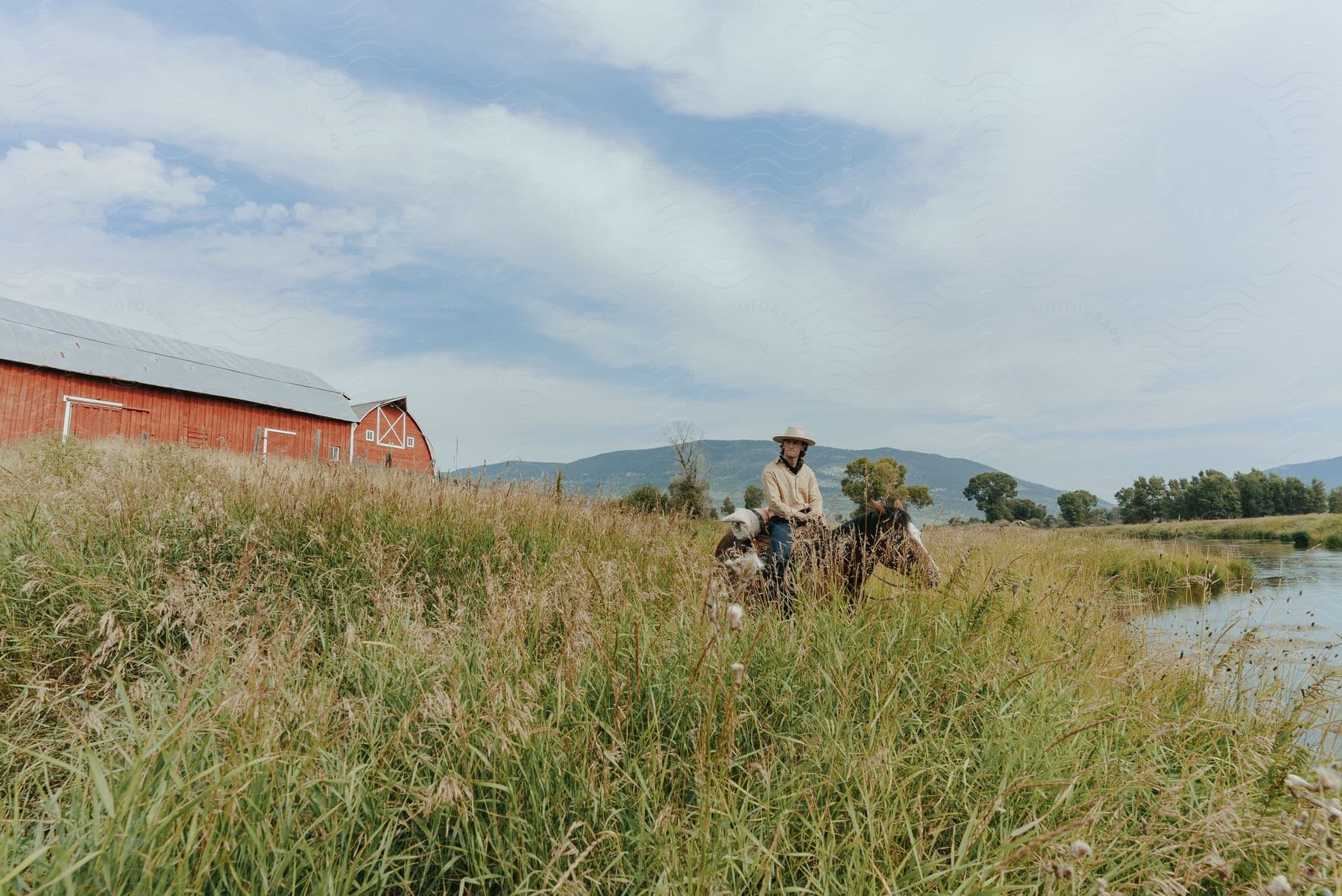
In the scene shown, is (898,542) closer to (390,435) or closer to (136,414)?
(136,414)

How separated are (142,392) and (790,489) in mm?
31377

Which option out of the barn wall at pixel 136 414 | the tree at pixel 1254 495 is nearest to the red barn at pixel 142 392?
the barn wall at pixel 136 414

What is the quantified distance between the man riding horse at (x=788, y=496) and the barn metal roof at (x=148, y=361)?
77.8 feet

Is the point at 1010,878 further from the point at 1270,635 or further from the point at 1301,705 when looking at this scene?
the point at 1270,635

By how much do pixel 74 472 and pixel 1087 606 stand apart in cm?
1131

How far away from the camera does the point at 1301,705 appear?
11.8 feet

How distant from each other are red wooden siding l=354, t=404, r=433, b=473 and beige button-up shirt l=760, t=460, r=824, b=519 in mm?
35916

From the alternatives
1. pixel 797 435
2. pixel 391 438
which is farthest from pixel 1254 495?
pixel 391 438

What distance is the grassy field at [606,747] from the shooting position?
1.96 meters

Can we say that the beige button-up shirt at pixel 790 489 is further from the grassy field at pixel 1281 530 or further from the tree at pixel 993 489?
the tree at pixel 993 489

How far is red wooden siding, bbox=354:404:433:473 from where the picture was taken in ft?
130

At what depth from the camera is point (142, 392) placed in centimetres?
→ 2681

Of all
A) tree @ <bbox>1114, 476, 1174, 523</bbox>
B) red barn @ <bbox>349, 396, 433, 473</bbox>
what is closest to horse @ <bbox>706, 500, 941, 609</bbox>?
red barn @ <bbox>349, 396, 433, 473</bbox>

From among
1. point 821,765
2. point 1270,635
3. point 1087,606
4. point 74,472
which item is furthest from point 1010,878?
point 74,472
